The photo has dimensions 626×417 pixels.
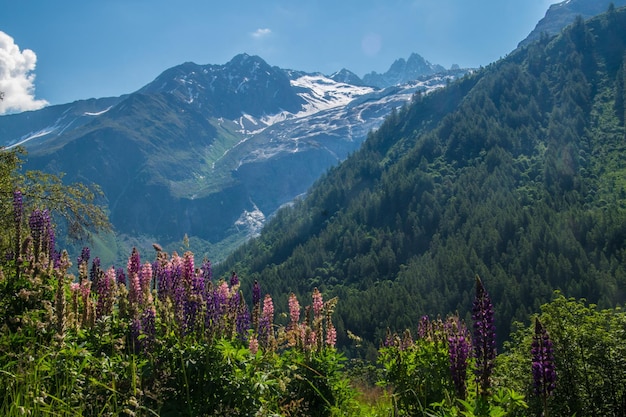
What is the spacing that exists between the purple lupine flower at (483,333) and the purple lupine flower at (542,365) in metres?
0.54

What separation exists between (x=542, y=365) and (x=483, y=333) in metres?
0.84

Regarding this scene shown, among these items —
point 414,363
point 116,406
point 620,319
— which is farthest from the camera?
point 620,319

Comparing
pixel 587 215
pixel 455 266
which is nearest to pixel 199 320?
pixel 455 266

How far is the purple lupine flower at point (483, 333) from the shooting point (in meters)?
5.83

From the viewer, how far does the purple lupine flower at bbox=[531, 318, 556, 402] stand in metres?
5.78

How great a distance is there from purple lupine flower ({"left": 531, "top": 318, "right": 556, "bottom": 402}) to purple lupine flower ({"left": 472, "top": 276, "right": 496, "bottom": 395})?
0.54 m

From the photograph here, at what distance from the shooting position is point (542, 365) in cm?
588

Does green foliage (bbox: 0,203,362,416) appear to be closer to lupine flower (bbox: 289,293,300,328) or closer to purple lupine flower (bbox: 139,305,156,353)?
purple lupine flower (bbox: 139,305,156,353)

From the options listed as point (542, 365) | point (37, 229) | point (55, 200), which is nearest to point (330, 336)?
point (542, 365)

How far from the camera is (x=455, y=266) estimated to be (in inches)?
6786

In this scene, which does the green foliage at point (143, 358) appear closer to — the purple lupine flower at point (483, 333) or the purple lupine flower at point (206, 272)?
the purple lupine flower at point (206, 272)

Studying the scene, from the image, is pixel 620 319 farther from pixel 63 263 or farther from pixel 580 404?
pixel 63 263

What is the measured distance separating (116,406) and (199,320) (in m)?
1.66

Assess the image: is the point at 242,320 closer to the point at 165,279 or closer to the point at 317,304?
the point at 317,304
